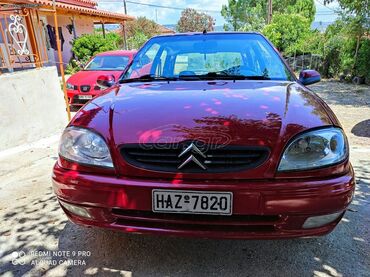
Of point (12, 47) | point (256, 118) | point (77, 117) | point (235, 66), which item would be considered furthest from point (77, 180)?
point (12, 47)

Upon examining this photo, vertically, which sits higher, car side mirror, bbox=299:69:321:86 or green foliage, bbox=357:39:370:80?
car side mirror, bbox=299:69:321:86

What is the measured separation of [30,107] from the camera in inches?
197

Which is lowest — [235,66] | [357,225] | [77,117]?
[357,225]

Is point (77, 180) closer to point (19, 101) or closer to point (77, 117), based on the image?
point (77, 117)

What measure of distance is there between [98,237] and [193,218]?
40.3 inches

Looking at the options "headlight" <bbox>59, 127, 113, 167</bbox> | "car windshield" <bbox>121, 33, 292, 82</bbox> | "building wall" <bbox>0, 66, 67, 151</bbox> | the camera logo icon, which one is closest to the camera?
"headlight" <bbox>59, 127, 113, 167</bbox>

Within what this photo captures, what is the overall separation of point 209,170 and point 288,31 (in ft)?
59.1

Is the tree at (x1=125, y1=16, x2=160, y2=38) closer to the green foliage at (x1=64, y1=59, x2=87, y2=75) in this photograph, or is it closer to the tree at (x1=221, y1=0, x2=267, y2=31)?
the tree at (x1=221, y1=0, x2=267, y2=31)

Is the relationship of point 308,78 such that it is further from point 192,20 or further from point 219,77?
point 192,20

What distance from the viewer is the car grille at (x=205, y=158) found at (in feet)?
5.94

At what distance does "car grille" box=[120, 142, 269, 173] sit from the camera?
181 cm

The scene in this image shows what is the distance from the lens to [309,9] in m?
29.8

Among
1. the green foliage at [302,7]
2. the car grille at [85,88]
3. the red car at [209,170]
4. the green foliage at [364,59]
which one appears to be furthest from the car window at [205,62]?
the green foliage at [302,7]

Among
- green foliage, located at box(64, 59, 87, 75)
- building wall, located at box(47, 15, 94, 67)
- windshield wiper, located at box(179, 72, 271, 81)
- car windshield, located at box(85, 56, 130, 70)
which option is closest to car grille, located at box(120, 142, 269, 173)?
windshield wiper, located at box(179, 72, 271, 81)
